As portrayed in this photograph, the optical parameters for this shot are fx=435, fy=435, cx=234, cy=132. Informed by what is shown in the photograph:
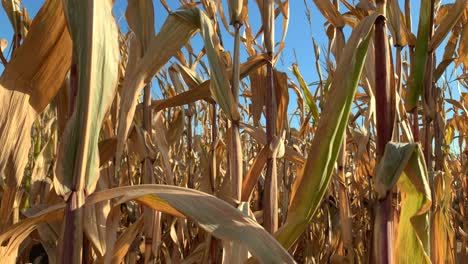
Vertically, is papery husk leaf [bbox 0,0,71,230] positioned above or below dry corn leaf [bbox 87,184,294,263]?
above

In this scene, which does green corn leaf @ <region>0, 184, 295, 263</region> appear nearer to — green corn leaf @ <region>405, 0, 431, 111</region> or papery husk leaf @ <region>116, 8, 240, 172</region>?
papery husk leaf @ <region>116, 8, 240, 172</region>

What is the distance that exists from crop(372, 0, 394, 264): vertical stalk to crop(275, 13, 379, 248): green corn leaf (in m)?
0.06

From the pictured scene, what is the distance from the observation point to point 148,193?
22.4 inches

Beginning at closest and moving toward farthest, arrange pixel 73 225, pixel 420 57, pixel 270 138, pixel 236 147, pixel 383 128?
1. pixel 73 225
2. pixel 383 128
3. pixel 420 57
4. pixel 236 147
5. pixel 270 138

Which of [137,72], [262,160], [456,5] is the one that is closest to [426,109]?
[456,5]

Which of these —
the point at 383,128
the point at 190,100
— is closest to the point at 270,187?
the point at 190,100

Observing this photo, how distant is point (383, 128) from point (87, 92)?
1.35ft

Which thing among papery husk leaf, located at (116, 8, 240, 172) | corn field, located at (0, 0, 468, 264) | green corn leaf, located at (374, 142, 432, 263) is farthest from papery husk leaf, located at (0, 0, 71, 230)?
green corn leaf, located at (374, 142, 432, 263)

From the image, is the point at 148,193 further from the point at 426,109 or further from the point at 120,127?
the point at 426,109

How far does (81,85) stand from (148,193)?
162 millimetres

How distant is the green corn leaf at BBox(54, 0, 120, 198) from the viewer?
0.54 metres

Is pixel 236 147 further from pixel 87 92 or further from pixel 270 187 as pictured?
pixel 87 92

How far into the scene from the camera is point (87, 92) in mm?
539

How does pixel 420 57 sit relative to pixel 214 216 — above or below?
above
